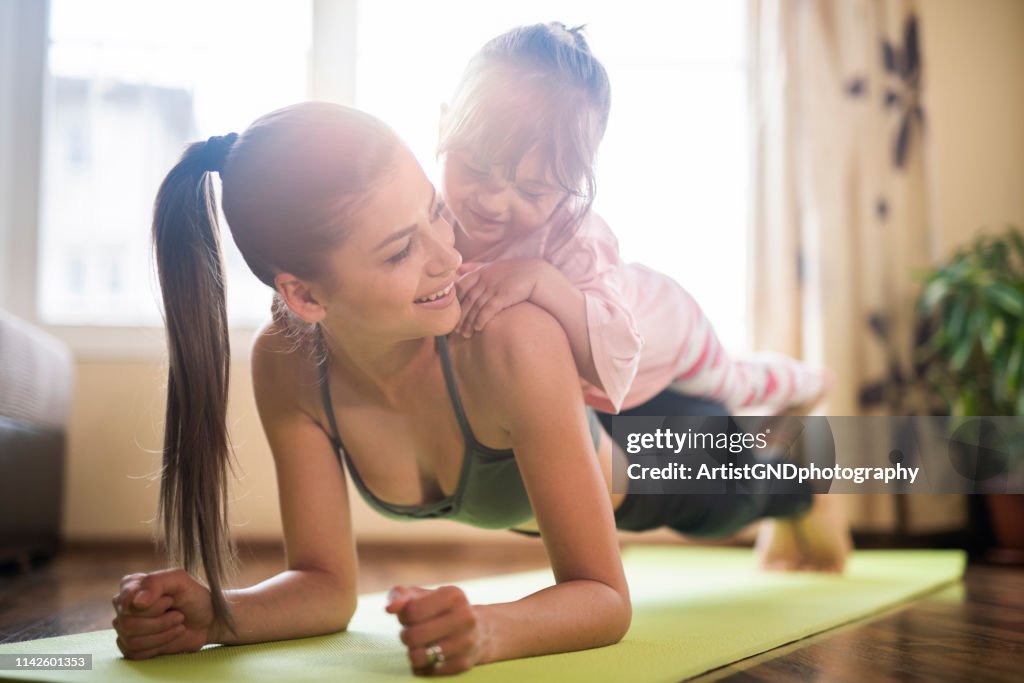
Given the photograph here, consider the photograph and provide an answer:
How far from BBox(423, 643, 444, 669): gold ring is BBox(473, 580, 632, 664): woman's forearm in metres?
0.05

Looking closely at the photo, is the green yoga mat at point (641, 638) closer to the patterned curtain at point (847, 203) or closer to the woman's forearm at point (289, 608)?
the woman's forearm at point (289, 608)

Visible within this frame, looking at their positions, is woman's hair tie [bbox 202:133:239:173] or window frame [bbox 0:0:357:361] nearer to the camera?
woman's hair tie [bbox 202:133:239:173]

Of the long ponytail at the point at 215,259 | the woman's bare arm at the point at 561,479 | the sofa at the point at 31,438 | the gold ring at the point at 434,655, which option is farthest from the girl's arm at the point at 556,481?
the sofa at the point at 31,438

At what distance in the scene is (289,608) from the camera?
1162mm

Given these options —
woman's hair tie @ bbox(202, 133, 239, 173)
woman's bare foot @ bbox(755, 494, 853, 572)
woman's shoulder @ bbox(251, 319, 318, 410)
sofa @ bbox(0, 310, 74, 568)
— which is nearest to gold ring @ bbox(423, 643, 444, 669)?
woman's shoulder @ bbox(251, 319, 318, 410)

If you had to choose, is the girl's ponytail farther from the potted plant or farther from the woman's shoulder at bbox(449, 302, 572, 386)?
the potted plant

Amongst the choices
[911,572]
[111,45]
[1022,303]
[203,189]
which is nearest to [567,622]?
[203,189]

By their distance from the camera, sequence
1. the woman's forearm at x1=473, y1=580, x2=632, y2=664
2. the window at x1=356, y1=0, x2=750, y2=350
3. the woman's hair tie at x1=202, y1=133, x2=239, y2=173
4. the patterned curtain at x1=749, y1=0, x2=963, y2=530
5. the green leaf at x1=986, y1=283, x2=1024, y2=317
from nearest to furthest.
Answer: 1. the woman's forearm at x1=473, y1=580, x2=632, y2=664
2. the woman's hair tie at x1=202, y1=133, x2=239, y2=173
3. the green leaf at x1=986, y1=283, x2=1024, y2=317
4. the patterned curtain at x1=749, y1=0, x2=963, y2=530
5. the window at x1=356, y1=0, x2=750, y2=350

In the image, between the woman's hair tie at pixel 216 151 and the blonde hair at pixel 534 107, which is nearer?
the woman's hair tie at pixel 216 151

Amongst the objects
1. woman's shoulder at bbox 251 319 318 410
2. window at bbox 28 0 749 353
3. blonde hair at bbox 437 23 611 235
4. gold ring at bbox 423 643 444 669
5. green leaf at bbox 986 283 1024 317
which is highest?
window at bbox 28 0 749 353

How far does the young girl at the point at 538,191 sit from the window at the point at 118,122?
197 cm

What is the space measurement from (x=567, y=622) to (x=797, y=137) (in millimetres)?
2503

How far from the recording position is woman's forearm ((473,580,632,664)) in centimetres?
94

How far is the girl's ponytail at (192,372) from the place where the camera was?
1.06 m
